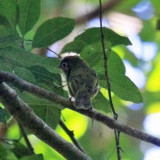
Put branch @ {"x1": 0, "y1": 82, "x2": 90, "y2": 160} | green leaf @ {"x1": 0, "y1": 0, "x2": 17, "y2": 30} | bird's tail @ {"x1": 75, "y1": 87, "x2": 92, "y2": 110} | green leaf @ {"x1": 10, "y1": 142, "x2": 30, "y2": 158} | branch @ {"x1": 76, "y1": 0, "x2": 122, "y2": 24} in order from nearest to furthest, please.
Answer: bird's tail @ {"x1": 75, "y1": 87, "x2": 92, "y2": 110}
branch @ {"x1": 0, "y1": 82, "x2": 90, "y2": 160}
green leaf @ {"x1": 0, "y1": 0, "x2": 17, "y2": 30}
green leaf @ {"x1": 10, "y1": 142, "x2": 30, "y2": 158}
branch @ {"x1": 76, "y1": 0, "x2": 122, "y2": 24}

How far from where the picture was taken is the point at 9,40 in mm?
3082

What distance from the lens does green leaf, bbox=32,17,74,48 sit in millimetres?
3643

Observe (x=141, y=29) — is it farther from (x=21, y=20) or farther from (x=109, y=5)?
(x=21, y=20)

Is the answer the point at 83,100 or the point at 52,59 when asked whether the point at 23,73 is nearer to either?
the point at 52,59

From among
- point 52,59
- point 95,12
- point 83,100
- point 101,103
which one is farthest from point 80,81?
point 95,12

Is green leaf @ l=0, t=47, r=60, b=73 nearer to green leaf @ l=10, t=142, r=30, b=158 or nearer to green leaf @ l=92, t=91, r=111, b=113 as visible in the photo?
green leaf @ l=92, t=91, r=111, b=113

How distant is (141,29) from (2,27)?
3.40 meters

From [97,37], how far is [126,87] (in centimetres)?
45

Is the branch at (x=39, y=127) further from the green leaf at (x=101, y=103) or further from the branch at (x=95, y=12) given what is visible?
the branch at (x=95, y=12)

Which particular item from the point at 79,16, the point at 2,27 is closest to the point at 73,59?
the point at 2,27

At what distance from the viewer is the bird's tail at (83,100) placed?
2.99 meters

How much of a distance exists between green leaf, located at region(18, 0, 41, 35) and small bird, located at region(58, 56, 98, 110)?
19.2 inches

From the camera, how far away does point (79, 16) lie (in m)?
6.16

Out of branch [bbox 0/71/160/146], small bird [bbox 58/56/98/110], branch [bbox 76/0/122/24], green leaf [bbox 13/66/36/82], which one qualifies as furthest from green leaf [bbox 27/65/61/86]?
branch [bbox 76/0/122/24]
